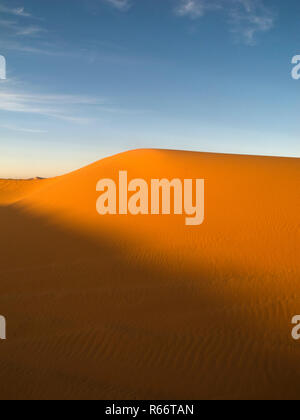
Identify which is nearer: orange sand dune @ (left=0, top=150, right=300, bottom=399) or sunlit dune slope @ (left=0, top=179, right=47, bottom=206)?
orange sand dune @ (left=0, top=150, right=300, bottom=399)

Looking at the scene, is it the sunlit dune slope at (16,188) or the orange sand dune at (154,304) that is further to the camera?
the sunlit dune slope at (16,188)

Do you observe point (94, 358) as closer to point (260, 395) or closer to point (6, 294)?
point (260, 395)

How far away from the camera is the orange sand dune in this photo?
5.50 metres

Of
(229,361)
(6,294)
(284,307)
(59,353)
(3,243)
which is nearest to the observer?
(229,361)

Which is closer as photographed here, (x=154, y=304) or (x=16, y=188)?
(x=154, y=304)

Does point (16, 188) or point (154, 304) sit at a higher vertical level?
point (16, 188)

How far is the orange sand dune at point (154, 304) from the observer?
5504mm

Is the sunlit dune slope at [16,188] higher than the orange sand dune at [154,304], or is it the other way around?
the sunlit dune slope at [16,188]

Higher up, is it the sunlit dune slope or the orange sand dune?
the sunlit dune slope

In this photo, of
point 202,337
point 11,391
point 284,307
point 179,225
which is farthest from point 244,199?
point 11,391

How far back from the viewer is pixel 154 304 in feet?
26.2
